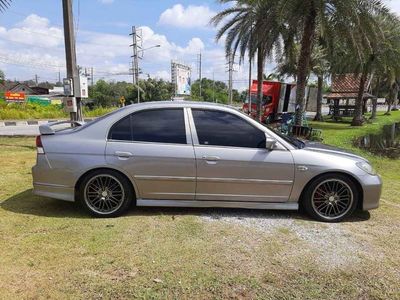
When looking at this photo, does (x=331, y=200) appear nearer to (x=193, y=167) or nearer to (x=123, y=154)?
(x=193, y=167)

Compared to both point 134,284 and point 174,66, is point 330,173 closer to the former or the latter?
point 134,284

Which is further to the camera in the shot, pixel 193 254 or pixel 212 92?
pixel 212 92

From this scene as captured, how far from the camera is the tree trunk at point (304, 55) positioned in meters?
15.6

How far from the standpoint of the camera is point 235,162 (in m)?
5.09

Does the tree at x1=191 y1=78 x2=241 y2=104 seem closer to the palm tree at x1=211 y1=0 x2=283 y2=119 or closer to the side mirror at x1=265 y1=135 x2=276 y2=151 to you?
the palm tree at x1=211 y1=0 x2=283 y2=119

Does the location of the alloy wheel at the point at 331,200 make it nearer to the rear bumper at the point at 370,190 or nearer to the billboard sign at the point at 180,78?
the rear bumper at the point at 370,190

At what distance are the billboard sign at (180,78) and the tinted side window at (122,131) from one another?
62.1 metres

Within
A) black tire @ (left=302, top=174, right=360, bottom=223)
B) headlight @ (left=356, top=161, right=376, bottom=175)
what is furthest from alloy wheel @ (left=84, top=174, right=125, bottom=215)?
headlight @ (left=356, top=161, right=376, bottom=175)

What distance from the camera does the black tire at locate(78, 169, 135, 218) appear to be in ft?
16.9

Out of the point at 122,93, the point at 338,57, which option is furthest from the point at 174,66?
the point at 338,57

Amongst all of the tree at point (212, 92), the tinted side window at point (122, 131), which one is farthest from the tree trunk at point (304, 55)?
the tree at point (212, 92)

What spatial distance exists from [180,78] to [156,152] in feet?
219

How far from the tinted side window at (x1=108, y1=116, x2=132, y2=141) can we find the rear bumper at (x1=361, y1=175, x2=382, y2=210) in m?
3.07

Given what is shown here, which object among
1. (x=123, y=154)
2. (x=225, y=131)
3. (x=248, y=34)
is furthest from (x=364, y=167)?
(x=248, y=34)
